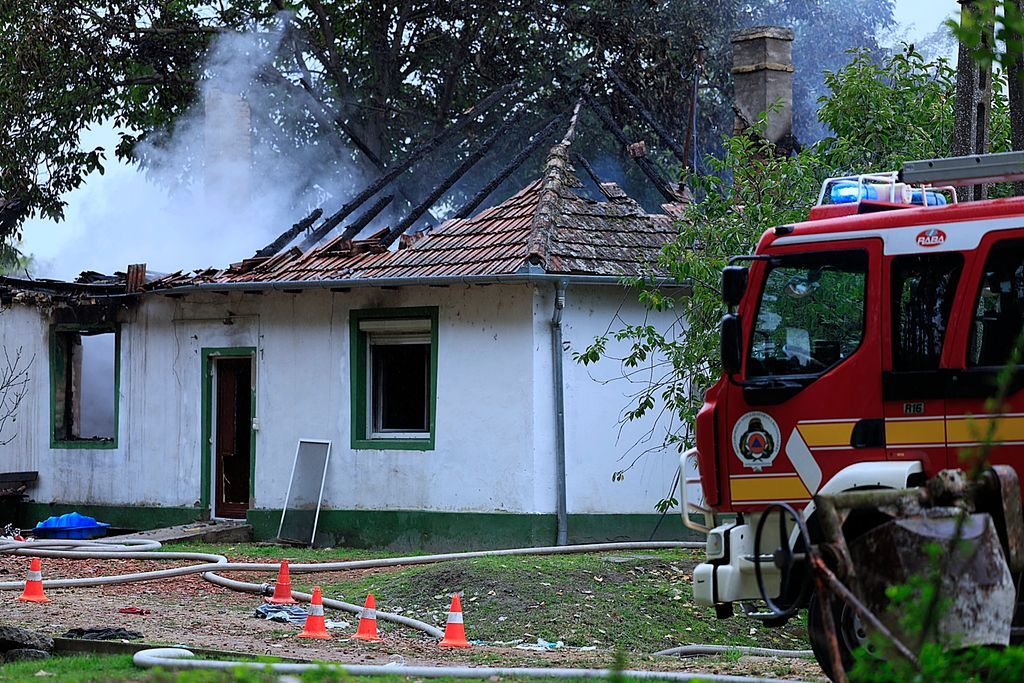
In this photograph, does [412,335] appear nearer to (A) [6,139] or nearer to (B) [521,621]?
(B) [521,621]

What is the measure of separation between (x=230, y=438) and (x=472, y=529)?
4.43 m

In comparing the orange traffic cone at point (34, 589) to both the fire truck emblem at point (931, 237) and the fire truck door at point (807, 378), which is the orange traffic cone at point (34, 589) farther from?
the fire truck emblem at point (931, 237)

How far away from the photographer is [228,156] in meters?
24.4

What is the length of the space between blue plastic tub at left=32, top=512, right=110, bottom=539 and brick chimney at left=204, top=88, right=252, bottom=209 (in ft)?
23.0

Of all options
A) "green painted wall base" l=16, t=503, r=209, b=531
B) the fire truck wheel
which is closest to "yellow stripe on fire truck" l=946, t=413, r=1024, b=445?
the fire truck wheel

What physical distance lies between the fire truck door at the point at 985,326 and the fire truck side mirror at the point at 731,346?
1.22 meters

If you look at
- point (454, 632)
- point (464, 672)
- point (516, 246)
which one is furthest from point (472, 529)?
point (464, 672)

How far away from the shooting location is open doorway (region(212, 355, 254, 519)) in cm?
1942

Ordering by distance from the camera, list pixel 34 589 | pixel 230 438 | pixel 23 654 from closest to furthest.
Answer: pixel 23 654 → pixel 34 589 → pixel 230 438

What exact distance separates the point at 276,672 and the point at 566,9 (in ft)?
77.7

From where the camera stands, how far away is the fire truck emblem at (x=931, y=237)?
7848mm

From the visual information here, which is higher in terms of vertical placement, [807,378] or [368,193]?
[368,193]

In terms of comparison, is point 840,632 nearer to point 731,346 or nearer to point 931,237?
point 731,346

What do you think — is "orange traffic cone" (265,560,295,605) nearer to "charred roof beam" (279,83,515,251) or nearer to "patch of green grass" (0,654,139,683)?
"patch of green grass" (0,654,139,683)
